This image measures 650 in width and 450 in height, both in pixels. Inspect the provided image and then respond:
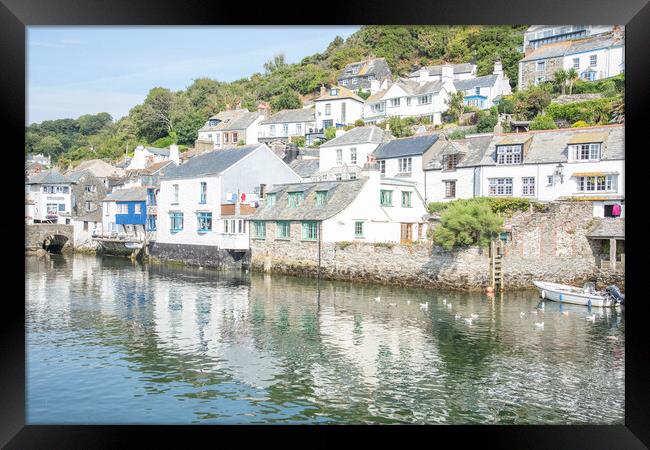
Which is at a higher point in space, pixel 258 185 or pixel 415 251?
pixel 258 185

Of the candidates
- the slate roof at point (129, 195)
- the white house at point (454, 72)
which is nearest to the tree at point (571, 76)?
the white house at point (454, 72)

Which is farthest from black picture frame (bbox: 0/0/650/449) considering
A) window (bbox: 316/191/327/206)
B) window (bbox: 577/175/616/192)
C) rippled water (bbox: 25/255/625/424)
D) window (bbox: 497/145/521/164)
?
window (bbox: 316/191/327/206)

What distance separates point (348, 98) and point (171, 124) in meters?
11.5

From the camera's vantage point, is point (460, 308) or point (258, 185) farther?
point (258, 185)

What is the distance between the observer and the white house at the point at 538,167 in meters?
19.8

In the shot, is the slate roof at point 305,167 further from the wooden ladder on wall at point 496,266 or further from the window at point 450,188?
the wooden ladder on wall at point 496,266

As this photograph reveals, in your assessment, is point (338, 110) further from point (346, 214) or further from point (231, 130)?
point (346, 214)

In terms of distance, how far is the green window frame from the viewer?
21.7 m

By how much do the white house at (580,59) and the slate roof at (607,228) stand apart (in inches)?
724

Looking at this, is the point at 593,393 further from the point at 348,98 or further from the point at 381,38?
the point at 381,38

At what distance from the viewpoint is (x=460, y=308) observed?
1465 centimetres
